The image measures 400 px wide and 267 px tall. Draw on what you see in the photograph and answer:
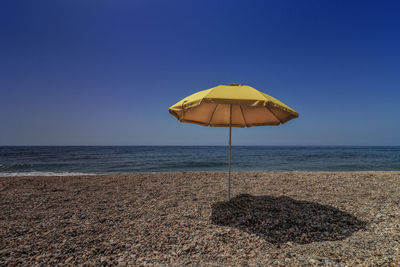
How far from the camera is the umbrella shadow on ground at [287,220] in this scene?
2.81 metres

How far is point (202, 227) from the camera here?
10.2 ft

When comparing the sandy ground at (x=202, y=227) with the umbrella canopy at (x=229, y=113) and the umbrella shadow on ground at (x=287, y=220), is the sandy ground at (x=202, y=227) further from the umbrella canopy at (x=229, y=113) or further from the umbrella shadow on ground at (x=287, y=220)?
the umbrella canopy at (x=229, y=113)

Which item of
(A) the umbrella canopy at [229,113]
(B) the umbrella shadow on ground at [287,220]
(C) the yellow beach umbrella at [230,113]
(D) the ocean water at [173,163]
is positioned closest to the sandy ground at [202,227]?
(B) the umbrella shadow on ground at [287,220]

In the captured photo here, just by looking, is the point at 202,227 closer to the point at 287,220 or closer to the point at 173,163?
the point at 287,220

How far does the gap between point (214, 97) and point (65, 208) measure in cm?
444

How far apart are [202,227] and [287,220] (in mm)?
1614

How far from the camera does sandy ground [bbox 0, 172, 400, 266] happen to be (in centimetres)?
229

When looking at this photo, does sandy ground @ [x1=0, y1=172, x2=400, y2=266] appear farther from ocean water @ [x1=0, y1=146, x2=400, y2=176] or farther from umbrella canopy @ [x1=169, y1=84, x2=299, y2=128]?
ocean water @ [x1=0, y1=146, x2=400, y2=176]

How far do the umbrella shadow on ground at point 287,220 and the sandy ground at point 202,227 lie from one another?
17mm

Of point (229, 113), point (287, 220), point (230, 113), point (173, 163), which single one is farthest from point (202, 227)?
point (173, 163)

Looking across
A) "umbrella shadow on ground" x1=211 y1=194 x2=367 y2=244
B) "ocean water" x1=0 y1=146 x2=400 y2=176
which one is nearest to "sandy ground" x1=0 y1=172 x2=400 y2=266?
"umbrella shadow on ground" x1=211 y1=194 x2=367 y2=244

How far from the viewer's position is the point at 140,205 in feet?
14.4

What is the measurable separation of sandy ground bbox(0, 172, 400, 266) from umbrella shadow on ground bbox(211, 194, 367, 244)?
0.06 ft

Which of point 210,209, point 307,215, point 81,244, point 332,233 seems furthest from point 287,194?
point 81,244
